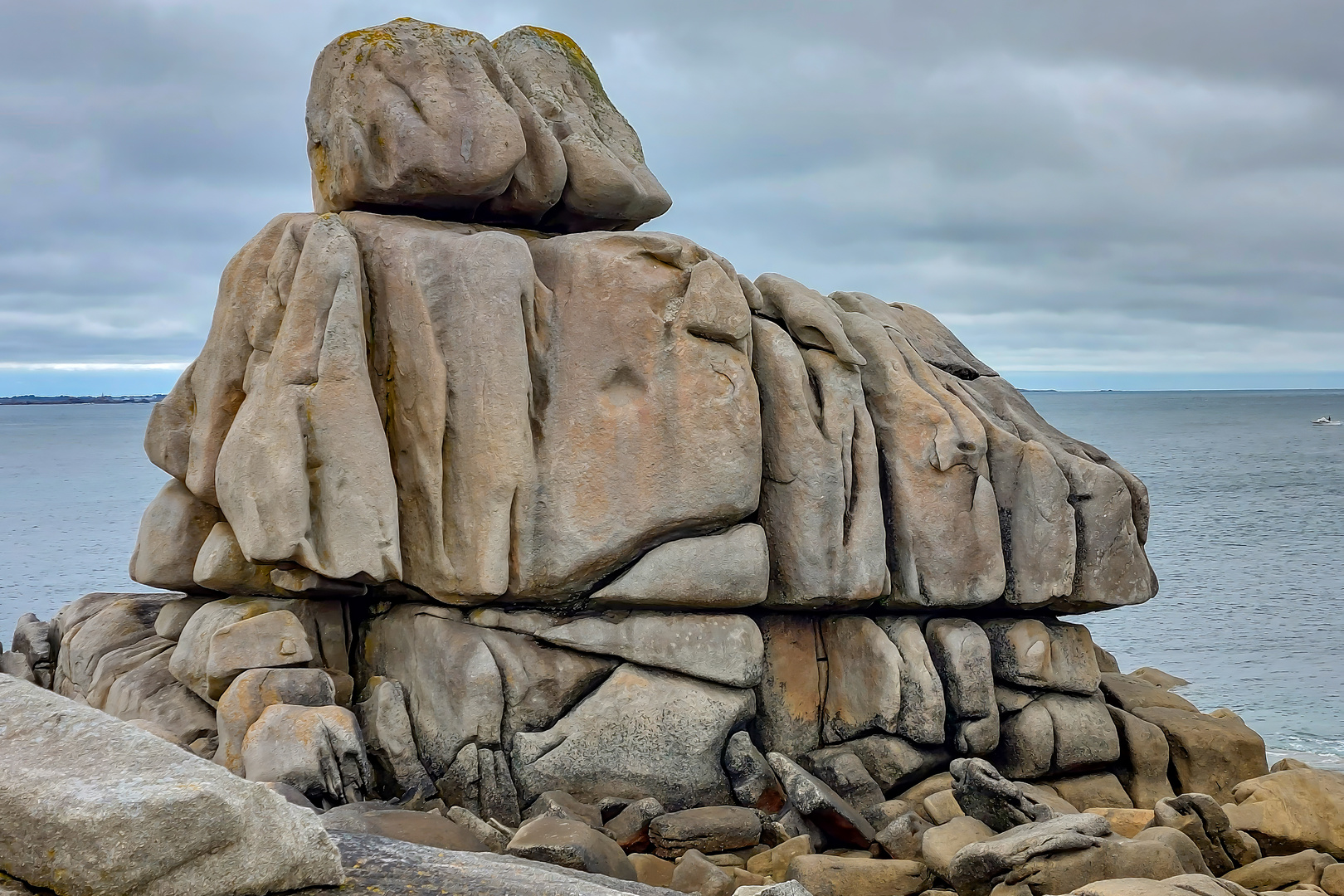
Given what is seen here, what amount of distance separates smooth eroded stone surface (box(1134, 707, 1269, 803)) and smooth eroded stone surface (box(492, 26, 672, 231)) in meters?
10.1

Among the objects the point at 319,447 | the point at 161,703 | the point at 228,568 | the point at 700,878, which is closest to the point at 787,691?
the point at 700,878

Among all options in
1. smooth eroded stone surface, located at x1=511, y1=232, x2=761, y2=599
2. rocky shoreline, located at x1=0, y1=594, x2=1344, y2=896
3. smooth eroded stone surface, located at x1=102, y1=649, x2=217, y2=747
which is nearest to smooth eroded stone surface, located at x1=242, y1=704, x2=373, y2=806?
rocky shoreline, located at x1=0, y1=594, x2=1344, y2=896

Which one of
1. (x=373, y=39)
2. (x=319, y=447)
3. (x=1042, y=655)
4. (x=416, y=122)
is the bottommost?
(x=1042, y=655)

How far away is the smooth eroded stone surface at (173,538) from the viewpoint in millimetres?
14648

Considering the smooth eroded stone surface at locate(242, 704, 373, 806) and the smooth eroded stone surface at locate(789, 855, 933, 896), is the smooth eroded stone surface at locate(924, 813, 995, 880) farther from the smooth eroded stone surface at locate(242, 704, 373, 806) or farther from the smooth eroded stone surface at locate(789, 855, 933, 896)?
the smooth eroded stone surface at locate(242, 704, 373, 806)

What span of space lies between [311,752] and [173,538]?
4357 millimetres

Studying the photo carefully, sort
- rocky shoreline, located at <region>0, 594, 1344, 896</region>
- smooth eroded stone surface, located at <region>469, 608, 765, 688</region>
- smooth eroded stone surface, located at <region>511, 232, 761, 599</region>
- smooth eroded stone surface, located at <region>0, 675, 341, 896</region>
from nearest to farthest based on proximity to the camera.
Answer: smooth eroded stone surface, located at <region>0, 675, 341, 896</region> < rocky shoreline, located at <region>0, 594, 1344, 896</region> < smooth eroded stone surface, located at <region>511, 232, 761, 599</region> < smooth eroded stone surface, located at <region>469, 608, 765, 688</region>

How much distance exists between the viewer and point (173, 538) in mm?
14641

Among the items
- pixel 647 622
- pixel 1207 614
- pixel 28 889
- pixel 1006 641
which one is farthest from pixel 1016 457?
pixel 1207 614

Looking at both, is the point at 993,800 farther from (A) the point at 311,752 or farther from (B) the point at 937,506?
(A) the point at 311,752

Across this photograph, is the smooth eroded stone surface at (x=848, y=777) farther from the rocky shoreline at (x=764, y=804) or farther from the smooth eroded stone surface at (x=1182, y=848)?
the smooth eroded stone surface at (x=1182, y=848)

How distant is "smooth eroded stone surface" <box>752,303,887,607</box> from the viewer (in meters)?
14.3

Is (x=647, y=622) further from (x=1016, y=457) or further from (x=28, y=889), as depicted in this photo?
(x=28, y=889)

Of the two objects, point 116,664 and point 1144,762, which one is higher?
point 116,664
